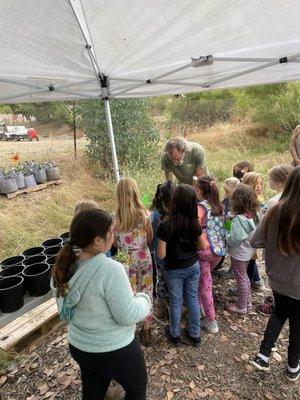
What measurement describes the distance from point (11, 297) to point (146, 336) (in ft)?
4.30

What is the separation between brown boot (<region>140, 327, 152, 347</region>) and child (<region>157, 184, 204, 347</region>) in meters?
0.18

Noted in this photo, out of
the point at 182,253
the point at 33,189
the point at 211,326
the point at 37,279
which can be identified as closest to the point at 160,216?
the point at 182,253

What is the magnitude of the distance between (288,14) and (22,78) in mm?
2577

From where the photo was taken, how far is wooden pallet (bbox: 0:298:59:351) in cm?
268

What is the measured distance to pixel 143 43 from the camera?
9.13 feet

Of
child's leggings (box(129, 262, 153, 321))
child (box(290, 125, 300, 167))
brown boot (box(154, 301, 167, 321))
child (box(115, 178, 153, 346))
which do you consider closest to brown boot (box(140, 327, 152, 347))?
child (box(115, 178, 153, 346))

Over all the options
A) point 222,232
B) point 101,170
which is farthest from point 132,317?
point 101,170

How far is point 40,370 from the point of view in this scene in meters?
2.62

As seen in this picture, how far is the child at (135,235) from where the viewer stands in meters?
2.41

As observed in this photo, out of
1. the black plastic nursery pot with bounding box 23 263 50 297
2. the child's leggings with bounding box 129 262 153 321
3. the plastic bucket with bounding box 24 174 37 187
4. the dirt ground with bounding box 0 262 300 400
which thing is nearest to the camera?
the dirt ground with bounding box 0 262 300 400

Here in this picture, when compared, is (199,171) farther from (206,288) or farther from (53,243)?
(53,243)

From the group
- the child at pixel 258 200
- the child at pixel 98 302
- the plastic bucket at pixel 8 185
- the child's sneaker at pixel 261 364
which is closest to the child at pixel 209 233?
the child at pixel 258 200

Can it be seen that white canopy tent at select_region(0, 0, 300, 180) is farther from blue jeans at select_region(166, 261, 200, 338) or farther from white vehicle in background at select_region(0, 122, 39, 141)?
white vehicle in background at select_region(0, 122, 39, 141)

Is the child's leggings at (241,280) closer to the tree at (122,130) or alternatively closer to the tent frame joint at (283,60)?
the tent frame joint at (283,60)
